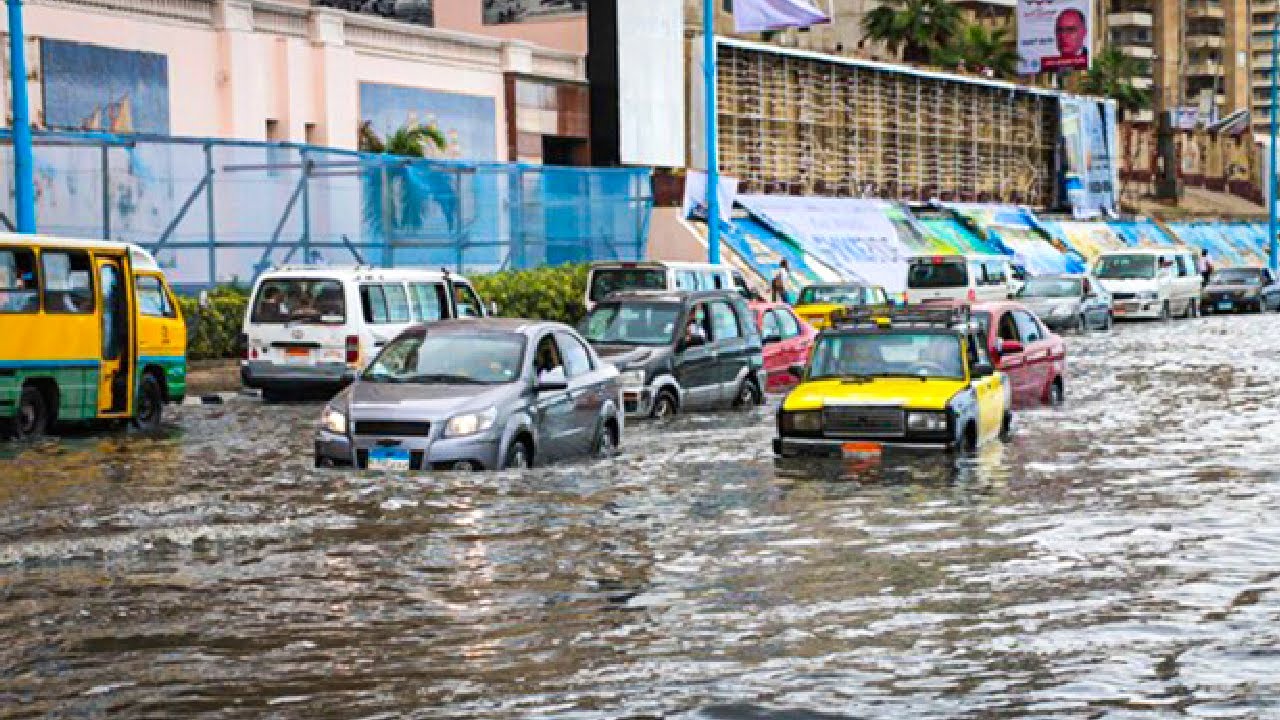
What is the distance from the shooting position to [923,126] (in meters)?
72.0

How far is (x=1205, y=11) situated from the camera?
497 feet

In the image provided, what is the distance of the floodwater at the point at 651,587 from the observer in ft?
28.8

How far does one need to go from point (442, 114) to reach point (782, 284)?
9134 millimetres

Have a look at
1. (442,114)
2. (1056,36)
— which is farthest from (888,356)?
(1056,36)

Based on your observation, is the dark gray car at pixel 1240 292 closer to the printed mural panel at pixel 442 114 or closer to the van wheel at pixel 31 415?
the printed mural panel at pixel 442 114

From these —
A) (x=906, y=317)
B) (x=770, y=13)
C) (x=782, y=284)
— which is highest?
(x=770, y=13)

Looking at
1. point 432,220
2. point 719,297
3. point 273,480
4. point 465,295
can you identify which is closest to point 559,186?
point 432,220

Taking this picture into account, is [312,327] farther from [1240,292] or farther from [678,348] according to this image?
[1240,292]

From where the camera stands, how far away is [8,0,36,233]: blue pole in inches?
1009

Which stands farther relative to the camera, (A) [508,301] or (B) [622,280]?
(A) [508,301]

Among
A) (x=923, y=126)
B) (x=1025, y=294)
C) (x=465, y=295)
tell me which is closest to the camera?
(x=465, y=295)

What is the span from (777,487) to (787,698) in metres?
7.98

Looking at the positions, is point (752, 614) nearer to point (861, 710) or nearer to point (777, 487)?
point (861, 710)

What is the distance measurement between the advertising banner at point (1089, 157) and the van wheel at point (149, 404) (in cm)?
6369
